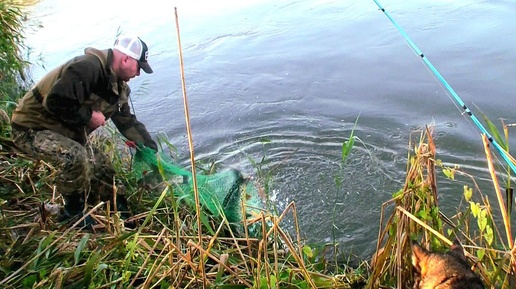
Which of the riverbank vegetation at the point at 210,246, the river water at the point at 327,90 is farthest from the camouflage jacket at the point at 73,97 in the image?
the river water at the point at 327,90

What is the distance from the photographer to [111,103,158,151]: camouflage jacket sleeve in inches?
182

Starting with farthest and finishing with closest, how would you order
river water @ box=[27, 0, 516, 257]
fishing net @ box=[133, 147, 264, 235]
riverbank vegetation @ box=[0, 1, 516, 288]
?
river water @ box=[27, 0, 516, 257]
fishing net @ box=[133, 147, 264, 235]
riverbank vegetation @ box=[0, 1, 516, 288]

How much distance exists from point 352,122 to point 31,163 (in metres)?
3.66

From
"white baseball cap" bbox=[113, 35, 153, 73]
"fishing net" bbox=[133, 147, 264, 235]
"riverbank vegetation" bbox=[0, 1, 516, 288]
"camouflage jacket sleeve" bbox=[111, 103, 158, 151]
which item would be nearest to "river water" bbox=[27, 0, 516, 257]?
"fishing net" bbox=[133, 147, 264, 235]

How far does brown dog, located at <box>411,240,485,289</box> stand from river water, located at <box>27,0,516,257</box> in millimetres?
1533

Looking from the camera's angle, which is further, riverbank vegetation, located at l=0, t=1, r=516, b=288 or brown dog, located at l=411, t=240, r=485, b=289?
riverbank vegetation, located at l=0, t=1, r=516, b=288

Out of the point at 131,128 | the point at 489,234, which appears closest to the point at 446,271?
the point at 489,234

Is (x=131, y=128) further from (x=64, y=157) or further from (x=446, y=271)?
(x=446, y=271)

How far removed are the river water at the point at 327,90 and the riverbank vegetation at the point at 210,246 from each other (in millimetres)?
1002

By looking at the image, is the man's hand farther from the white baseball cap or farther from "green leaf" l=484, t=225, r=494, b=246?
"green leaf" l=484, t=225, r=494, b=246

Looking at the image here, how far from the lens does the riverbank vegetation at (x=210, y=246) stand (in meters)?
2.38

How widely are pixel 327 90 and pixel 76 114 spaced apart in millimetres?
3873

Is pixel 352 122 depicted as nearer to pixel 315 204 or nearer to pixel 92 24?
pixel 315 204

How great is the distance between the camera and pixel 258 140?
6.22m
